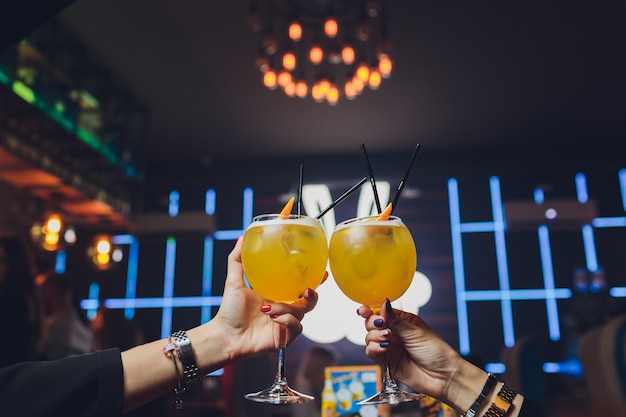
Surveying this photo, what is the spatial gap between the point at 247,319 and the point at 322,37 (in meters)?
3.82

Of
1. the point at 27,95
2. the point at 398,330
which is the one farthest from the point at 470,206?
the point at 398,330

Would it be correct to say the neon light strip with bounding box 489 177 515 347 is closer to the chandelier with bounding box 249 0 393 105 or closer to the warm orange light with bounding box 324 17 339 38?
the chandelier with bounding box 249 0 393 105

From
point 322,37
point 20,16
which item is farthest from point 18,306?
point 322,37

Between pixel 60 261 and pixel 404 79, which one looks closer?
pixel 404 79

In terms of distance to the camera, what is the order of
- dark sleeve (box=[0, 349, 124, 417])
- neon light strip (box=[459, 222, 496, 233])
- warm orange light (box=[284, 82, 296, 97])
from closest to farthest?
dark sleeve (box=[0, 349, 124, 417]) → warm orange light (box=[284, 82, 296, 97]) → neon light strip (box=[459, 222, 496, 233])

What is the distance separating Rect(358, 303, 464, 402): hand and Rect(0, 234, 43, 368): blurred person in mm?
2002

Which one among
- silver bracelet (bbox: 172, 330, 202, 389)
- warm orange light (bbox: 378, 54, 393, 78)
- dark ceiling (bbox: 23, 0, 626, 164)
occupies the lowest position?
silver bracelet (bbox: 172, 330, 202, 389)

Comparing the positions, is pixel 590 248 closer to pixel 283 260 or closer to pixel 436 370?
pixel 436 370

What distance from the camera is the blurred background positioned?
4.14 metres

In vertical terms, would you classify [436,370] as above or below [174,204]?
below

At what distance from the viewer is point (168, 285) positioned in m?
6.75

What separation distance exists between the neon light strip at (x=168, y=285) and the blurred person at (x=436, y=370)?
5759mm

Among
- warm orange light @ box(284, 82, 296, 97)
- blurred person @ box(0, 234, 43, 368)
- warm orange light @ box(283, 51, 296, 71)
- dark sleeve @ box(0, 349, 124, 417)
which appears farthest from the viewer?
warm orange light @ box(284, 82, 296, 97)

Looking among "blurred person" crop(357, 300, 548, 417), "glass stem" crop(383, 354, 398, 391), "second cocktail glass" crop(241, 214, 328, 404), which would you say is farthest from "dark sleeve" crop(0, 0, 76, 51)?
"glass stem" crop(383, 354, 398, 391)
